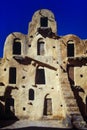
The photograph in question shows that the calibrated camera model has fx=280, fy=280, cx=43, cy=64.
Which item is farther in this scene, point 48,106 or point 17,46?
point 17,46

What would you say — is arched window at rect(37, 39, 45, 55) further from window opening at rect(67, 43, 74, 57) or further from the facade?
window opening at rect(67, 43, 74, 57)

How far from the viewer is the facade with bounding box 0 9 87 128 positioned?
35375 millimetres

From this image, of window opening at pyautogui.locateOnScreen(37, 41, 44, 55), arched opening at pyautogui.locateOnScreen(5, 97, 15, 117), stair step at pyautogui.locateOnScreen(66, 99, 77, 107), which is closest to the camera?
stair step at pyautogui.locateOnScreen(66, 99, 77, 107)

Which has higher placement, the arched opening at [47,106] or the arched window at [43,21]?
the arched window at [43,21]

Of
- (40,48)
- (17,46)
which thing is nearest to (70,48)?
(40,48)

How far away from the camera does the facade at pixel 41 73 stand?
116 feet

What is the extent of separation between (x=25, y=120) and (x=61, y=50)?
10223 millimetres

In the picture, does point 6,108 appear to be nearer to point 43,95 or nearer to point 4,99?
point 4,99

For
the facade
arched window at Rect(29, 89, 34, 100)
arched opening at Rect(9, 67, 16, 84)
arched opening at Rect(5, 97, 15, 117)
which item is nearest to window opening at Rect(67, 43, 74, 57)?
the facade

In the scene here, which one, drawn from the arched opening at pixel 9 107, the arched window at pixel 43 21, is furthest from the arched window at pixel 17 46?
the arched opening at pixel 9 107

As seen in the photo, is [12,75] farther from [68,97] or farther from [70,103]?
[70,103]

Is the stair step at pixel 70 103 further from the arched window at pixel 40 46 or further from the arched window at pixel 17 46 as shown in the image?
the arched window at pixel 17 46

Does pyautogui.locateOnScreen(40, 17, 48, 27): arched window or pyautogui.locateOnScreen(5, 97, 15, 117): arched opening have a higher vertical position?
pyautogui.locateOnScreen(40, 17, 48, 27): arched window

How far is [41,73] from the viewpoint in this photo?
37375 mm
